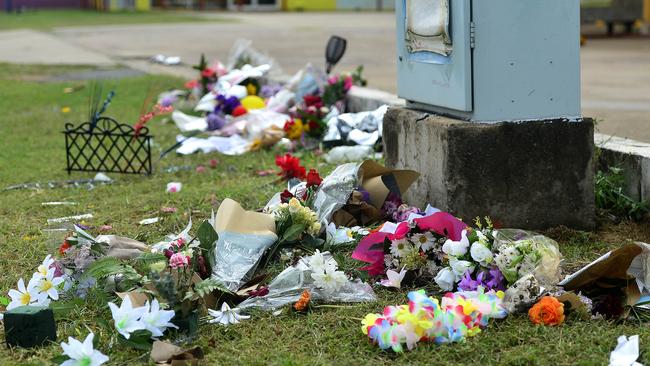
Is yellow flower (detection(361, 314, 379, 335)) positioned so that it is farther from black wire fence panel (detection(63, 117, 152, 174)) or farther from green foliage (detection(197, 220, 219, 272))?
black wire fence panel (detection(63, 117, 152, 174))

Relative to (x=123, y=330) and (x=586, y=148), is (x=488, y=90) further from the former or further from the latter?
(x=123, y=330)

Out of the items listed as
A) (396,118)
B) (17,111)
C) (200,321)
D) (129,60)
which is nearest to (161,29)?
(129,60)

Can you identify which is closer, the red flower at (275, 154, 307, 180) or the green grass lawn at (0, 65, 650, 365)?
the green grass lawn at (0, 65, 650, 365)

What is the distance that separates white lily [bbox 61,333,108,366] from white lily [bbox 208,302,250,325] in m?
0.50

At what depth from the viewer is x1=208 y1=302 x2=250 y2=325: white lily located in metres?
3.23

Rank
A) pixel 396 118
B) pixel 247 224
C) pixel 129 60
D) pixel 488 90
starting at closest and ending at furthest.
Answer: pixel 247 224 → pixel 488 90 → pixel 396 118 → pixel 129 60

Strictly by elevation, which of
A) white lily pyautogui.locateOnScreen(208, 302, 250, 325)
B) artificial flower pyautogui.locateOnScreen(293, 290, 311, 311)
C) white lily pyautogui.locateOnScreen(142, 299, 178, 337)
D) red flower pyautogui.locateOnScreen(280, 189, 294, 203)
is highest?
red flower pyautogui.locateOnScreen(280, 189, 294, 203)

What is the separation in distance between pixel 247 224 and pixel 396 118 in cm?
120

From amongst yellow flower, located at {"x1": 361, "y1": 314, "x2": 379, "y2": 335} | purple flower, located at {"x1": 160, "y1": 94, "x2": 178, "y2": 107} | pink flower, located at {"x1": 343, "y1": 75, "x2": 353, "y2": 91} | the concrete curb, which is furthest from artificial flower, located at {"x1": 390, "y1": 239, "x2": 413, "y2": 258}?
purple flower, located at {"x1": 160, "y1": 94, "x2": 178, "y2": 107}

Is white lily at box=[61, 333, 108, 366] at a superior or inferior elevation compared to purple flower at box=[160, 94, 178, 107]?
inferior

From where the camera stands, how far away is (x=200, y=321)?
10.6 feet

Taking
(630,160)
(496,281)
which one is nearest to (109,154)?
(630,160)

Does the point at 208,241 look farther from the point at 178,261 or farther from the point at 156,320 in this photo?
the point at 156,320

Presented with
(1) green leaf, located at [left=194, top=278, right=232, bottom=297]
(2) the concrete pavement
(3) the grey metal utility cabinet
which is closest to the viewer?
(1) green leaf, located at [left=194, top=278, right=232, bottom=297]
